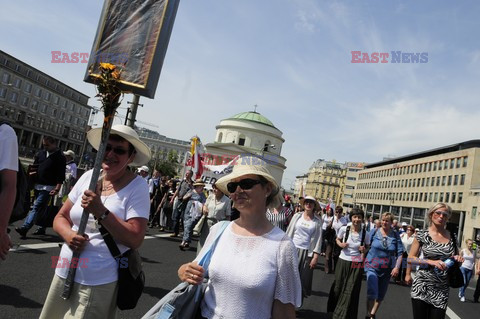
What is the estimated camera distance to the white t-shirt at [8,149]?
2617mm

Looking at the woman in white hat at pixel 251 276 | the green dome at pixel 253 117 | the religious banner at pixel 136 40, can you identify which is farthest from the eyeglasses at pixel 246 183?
the green dome at pixel 253 117

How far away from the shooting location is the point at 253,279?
2.29 metres

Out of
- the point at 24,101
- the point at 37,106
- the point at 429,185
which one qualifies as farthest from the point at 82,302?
the point at 37,106

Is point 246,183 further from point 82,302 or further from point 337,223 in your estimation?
point 337,223

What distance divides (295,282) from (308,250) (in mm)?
4780

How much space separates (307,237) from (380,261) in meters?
1.29

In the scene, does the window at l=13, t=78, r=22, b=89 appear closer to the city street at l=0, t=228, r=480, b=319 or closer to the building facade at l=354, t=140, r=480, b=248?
the building facade at l=354, t=140, r=480, b=248

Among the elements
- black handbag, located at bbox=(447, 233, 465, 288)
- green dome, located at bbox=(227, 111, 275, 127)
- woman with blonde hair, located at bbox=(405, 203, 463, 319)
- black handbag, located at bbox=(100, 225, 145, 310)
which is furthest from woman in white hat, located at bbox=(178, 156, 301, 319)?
green dome, located at bbox=(227, 111, 275, 127)

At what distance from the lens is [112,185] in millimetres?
2873

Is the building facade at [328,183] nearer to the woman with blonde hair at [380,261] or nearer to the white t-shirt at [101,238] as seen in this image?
the woman with blonde hair at [380,261]

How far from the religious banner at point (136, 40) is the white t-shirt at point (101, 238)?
30.9 inches

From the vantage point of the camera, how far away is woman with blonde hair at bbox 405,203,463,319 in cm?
466

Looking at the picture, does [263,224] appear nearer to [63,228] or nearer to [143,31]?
[63,228]

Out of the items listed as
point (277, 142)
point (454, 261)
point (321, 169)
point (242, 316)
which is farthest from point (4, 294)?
point (321, 169)
